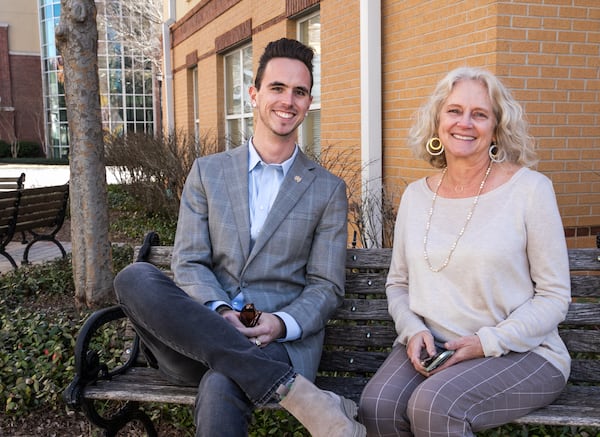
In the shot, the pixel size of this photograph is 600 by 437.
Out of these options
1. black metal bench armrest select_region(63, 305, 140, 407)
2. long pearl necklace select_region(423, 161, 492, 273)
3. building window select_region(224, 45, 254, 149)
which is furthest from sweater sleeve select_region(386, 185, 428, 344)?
building window select_region(224, 45, 254, 149)

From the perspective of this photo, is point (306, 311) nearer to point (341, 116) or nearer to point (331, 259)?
point (331, 259)

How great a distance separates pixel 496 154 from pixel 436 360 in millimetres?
878

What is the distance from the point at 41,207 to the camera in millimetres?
7492

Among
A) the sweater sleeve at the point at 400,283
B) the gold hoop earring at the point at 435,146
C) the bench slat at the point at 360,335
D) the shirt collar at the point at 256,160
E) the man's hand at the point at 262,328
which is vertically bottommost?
the bench slat at the point at 360,335

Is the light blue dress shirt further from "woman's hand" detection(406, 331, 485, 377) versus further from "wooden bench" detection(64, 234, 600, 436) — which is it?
"woman's hand" detection(406, 331, 485, 377)

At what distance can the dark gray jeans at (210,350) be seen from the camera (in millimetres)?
2262

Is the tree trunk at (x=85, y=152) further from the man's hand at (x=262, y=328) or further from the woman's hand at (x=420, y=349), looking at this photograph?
the woman's hand at (x=420, y=349)

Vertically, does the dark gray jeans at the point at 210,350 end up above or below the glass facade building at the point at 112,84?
below

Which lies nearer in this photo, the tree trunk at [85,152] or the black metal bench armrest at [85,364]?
the black metal bench armrest at [85,364]

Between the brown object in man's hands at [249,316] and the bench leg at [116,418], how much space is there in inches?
29.6

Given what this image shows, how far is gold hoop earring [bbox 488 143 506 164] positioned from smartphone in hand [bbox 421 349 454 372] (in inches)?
31.6

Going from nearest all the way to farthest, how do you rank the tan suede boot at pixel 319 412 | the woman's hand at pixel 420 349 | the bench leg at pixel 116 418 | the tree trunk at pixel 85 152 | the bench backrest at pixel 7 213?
the tan suede boot at pixel 319 412 < the woman's hand at pixel 420 349 < the bench leg at pixel 116 418 < the tree trunk at pixel 85 152 < the bench backrest at pixel 7 213

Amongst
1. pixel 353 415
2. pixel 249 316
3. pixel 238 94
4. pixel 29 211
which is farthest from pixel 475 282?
pixel 238 94

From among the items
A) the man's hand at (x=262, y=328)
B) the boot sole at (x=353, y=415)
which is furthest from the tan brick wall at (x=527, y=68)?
the boot sole at (x=353, y=415)
